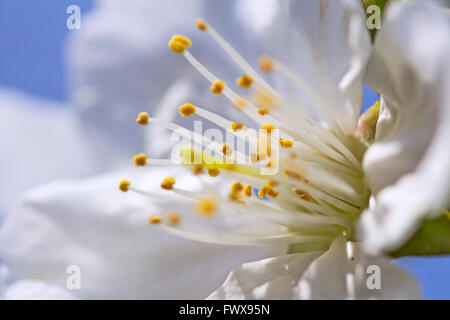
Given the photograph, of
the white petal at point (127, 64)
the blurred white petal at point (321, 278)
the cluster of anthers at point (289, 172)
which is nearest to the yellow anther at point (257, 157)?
the cluster of anthers at point (289, 172)

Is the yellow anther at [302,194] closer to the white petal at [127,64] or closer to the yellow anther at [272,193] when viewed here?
the yellow anther at [272,193]

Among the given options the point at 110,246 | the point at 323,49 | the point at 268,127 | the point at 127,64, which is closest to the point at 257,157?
the point at 268,127

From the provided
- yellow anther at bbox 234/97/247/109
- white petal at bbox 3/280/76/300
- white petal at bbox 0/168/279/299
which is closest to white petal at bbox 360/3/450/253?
yellow anther at bbox 234/97/247/109

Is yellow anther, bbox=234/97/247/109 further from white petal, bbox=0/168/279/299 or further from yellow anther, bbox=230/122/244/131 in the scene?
white petal, bbox=0/168/279/299

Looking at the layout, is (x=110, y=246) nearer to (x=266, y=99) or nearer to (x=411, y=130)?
(x=266, y=99)

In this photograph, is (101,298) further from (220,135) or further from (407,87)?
(407,87)

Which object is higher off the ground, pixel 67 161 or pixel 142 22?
pixel 142 22

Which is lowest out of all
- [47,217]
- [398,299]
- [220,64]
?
[398,299]

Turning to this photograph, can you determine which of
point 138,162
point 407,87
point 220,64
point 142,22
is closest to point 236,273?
point 138,162
